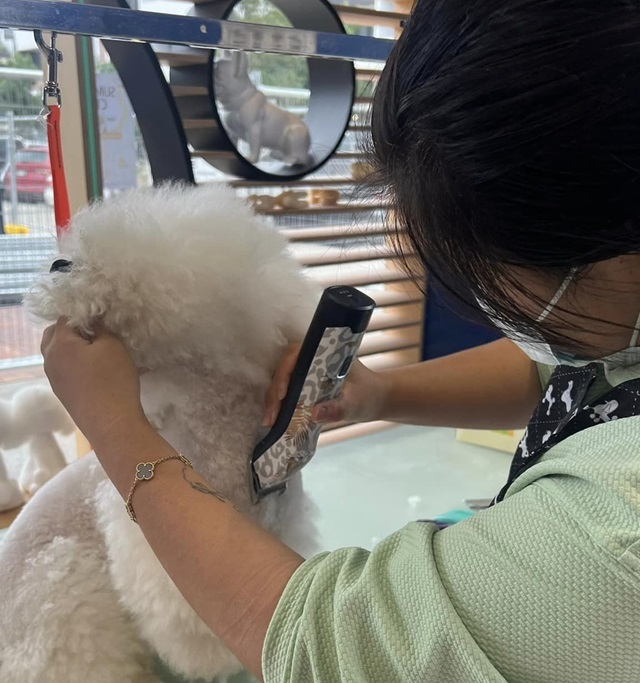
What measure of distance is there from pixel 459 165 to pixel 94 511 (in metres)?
0.44

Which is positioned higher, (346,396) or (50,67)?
(50,67)

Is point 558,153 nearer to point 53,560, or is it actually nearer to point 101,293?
point 101,293

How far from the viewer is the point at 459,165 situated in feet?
1.19

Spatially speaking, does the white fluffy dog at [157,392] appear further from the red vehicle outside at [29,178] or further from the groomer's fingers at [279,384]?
the red vehicle outside at [29,178]

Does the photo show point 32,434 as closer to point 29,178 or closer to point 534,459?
point 29,178

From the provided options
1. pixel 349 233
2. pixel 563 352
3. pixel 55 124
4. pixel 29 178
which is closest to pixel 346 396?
pixel 563 352

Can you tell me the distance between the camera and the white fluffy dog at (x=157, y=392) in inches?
20.1

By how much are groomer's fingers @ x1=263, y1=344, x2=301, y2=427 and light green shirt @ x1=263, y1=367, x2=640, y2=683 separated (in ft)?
0.54

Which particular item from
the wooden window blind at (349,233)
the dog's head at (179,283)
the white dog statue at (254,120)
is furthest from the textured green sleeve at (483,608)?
the white dog statue at (254,120)

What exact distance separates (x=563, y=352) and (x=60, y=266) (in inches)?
14.6

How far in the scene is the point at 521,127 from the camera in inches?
13.4

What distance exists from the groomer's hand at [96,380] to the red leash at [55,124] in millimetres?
104

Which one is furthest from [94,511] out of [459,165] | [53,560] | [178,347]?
[459,165]

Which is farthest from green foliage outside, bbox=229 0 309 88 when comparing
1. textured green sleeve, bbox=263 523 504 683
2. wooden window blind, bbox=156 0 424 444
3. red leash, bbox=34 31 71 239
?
textured green sleeve, bbox=263 523 504 683
